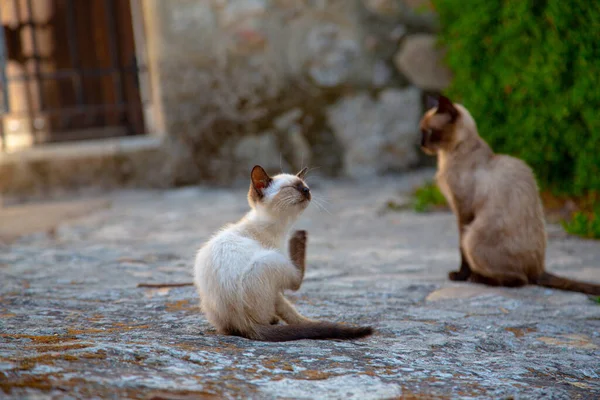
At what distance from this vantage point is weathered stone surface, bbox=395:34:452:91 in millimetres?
7203

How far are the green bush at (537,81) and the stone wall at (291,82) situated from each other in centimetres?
97

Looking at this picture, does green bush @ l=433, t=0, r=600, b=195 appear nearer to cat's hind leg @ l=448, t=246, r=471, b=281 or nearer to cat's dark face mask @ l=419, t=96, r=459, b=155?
cat's dark face mask @ l=419, t=96, r=459, b=155

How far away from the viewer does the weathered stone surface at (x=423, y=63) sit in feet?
23.6

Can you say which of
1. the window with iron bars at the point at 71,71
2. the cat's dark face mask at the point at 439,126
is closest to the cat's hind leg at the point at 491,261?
the cat's dark face mask at the point at 439,126

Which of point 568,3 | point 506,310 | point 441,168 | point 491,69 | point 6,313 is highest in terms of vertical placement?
point 568,3

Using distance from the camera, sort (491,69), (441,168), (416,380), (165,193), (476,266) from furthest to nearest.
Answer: (165,193), (491,69), (441,168), (476,266), (416,380)

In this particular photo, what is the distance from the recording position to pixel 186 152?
24.0 feet

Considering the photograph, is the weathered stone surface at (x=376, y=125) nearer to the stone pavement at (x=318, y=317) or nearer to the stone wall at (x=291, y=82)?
the stone wall at (x=291, y=82)

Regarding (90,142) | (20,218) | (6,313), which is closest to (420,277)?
(6,313)

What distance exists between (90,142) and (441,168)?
4.37 metres

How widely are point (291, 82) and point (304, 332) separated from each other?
4.90 metres

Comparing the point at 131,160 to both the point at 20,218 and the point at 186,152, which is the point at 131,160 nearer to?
the point at 186,152

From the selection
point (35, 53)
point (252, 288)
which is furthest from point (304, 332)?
point (35, 53)

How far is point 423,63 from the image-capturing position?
725cm
